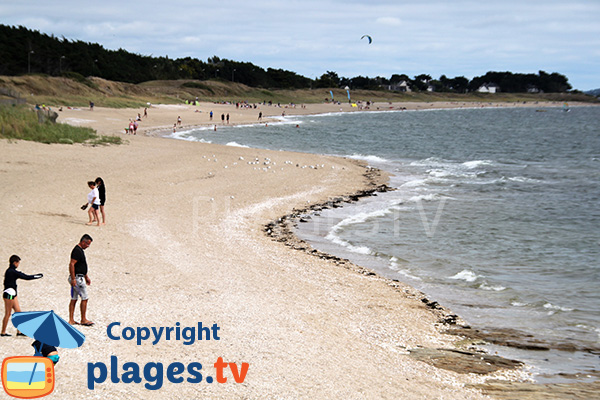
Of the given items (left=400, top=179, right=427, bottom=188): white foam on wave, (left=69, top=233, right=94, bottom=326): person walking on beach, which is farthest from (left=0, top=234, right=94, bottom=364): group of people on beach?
(left=400, top=179, right=427, bottom=188): white foam on wave

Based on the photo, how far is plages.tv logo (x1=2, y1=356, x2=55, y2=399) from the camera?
748 cm

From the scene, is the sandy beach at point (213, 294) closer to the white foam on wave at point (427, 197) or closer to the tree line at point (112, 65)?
the white foam on wave at point (427, 197)

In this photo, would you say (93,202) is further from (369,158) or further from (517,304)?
(369,158)

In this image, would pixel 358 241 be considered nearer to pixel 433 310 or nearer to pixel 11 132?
pixel 433 310

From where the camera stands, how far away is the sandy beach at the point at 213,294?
8766 mm

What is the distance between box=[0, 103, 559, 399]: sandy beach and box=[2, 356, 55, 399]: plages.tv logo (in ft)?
1.05

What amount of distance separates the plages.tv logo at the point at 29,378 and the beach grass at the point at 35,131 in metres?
24.1

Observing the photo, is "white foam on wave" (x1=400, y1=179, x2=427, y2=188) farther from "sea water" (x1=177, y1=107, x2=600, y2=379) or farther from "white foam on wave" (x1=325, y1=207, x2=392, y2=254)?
"white foam on wave" (x1=325, y1=207, x2=392, y2=254)

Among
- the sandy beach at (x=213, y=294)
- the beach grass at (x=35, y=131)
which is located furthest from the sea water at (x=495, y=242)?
the beach grass at (x=35, y=131)

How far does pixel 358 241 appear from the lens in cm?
1898

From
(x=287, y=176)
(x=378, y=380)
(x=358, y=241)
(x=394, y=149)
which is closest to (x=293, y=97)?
(x=394, y=149)

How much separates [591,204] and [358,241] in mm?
15561

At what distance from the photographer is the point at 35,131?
3142cm

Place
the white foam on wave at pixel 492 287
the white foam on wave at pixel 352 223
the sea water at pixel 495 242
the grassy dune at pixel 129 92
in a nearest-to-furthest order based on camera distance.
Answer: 1. the sea water at pixel 495 242
2. the white foam on wave at pixel 492 287
3. the white foam on wave at pixel 352 223
4. the grassy dune at pixel 129 92
